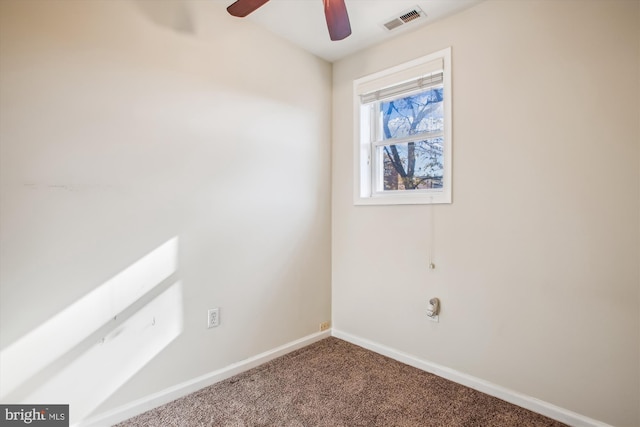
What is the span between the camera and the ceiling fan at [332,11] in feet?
5.08

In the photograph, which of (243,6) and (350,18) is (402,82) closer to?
(350,18)

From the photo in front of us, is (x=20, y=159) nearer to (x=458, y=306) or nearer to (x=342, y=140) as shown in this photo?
(x=342, y=140)

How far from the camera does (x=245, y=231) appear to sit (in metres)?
2.29

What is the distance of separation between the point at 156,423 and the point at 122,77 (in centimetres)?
186

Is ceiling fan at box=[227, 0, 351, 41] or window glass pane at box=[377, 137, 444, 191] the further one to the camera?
window glass pane at box=[377, 137, 444, 191]

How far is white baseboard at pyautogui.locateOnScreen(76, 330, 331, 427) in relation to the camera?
5.49ft

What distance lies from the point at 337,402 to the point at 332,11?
2.13m

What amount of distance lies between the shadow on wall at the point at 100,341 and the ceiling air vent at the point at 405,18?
81.9 inches

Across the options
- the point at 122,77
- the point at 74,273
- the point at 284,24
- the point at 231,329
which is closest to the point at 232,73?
the point at 284,24

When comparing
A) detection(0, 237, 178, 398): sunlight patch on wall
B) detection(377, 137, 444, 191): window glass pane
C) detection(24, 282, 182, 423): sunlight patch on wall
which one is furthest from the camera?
detection(377, 137, 444, 191): window glass pane

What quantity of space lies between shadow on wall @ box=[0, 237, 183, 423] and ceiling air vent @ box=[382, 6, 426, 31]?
2.08m

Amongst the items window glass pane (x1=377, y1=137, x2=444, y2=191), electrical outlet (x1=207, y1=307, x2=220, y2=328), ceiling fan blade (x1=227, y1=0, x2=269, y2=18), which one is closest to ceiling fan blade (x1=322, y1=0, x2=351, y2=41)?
ceiling fan blade (x1=227, y1=0, x2=269, y2=18)

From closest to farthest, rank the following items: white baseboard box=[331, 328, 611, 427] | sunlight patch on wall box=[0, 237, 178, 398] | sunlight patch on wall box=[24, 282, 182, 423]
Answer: sunlight patch on wall box=[0, 237, 178, 398] → sunlight patch on wall box=[24, 282, 182, 423] → white baseboard box=[331, 328, 611, 427]

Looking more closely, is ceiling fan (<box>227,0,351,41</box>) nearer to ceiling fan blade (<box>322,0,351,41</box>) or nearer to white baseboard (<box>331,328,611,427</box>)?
ceiling fan blade (<box>322,0,351,41</box>)
